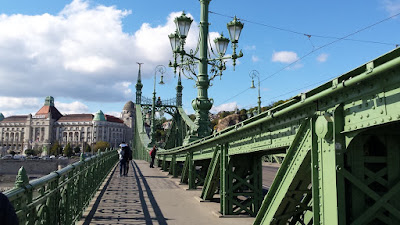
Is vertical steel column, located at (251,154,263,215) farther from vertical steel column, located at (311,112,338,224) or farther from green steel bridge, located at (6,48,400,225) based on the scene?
vertical steel column, located at (311,112,338,224)

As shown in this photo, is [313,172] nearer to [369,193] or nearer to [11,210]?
[369,193]

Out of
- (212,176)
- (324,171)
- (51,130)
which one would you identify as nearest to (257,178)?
(212,176)

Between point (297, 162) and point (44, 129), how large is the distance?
6273 inches

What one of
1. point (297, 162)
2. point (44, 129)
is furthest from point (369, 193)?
point (44, 129)

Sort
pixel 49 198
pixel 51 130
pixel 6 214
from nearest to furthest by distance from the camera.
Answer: pixel 6 214 → pixel 49 198 → pixel 51 130

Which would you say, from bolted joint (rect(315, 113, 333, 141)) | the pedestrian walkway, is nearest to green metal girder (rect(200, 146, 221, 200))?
the pedestrian walkway

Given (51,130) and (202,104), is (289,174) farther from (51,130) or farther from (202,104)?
(51,130)

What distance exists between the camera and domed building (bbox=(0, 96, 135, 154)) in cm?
14788

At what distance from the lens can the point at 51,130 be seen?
150m

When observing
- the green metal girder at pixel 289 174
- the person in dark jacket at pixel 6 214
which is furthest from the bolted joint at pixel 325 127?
the person in dark jacket at pixel 6 214

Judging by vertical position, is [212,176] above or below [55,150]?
above

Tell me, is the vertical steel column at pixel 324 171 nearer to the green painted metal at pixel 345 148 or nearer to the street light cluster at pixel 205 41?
the green painted metal at pixel 345 148

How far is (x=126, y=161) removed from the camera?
56.0 ft

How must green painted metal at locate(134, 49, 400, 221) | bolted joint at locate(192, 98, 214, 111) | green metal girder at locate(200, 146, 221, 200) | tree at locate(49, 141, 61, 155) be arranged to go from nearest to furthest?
green painted metal at locate(134, 49, 400, 221)
green metal girder at locate(200, 146, 221, 200)
bolted joint at locate(192, 98, 214, 111)
tree at locate(49, 141, 61, 155)
